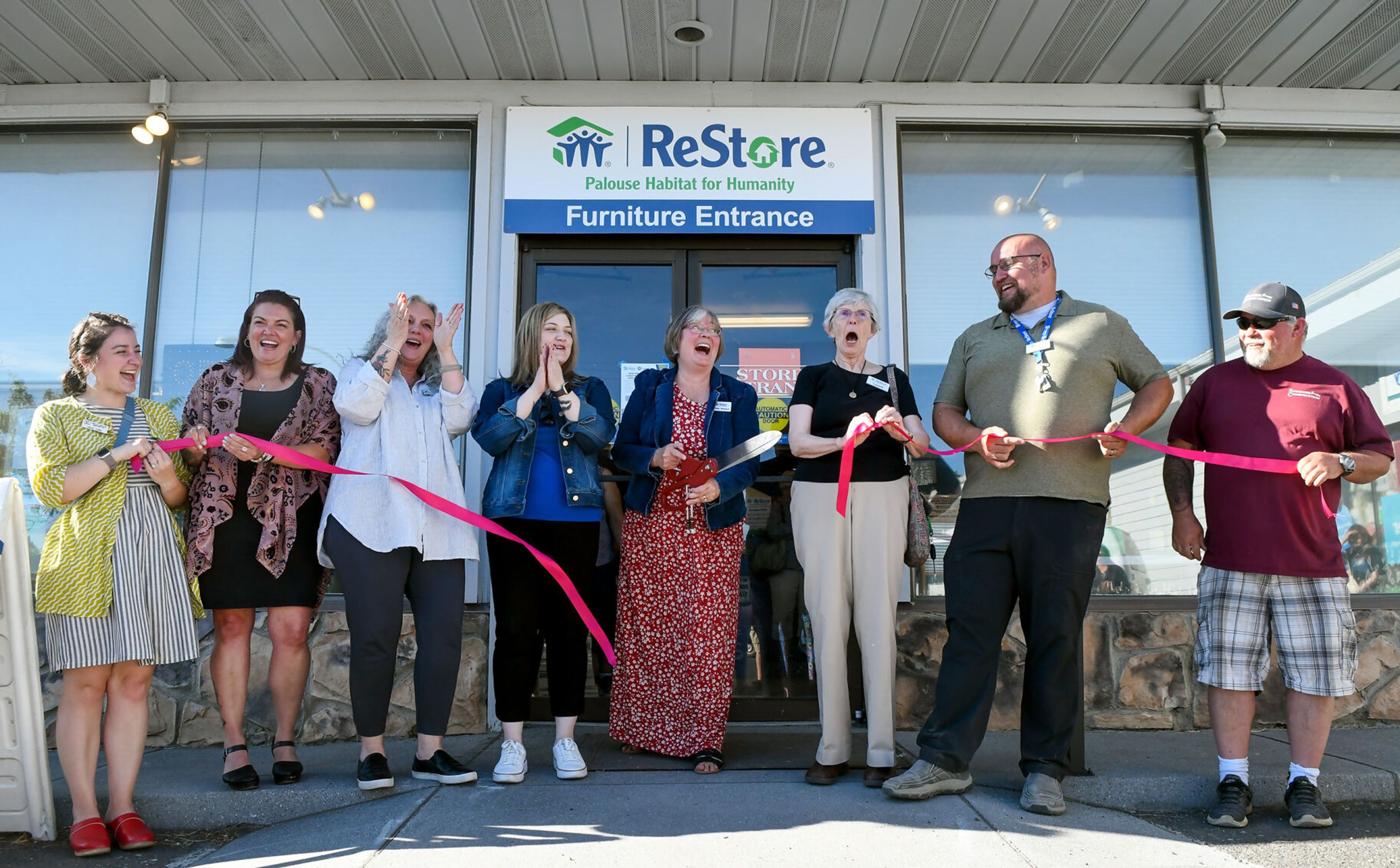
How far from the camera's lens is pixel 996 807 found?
3096 mm

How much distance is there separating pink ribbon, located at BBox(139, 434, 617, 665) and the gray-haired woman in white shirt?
38mm

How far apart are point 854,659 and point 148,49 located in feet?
15.4

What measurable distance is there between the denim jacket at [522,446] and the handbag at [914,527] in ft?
3.64

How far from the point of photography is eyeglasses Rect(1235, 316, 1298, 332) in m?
3.32

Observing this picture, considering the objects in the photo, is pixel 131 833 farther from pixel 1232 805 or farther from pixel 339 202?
pixel 1232 805

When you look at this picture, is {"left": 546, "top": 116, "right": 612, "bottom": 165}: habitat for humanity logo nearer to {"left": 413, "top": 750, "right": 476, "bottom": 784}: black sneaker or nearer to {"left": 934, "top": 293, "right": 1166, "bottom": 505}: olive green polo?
{"left": 934, "top": 293, "right": 1166, "bottom": 505}: olive green polo

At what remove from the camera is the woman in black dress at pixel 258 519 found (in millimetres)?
3443

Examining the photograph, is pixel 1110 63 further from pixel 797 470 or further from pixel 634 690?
pixel 634 690

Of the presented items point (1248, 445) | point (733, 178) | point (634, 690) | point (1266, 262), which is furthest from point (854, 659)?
point (1266, 262)

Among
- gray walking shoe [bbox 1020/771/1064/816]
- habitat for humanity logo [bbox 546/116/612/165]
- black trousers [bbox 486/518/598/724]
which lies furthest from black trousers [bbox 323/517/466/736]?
habitat for humanity logo [bbox 546/116/612/165]

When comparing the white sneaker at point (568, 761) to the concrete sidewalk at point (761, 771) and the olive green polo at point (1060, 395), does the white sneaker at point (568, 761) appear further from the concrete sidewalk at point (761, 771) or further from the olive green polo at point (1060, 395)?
the olive green polo at point (1060, 395)

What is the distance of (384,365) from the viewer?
3453 millimetres

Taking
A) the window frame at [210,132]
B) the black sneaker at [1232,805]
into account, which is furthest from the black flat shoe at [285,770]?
the black sneaker at [1232,805]

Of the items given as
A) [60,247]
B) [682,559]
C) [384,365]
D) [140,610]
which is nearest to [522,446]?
[384,365]
